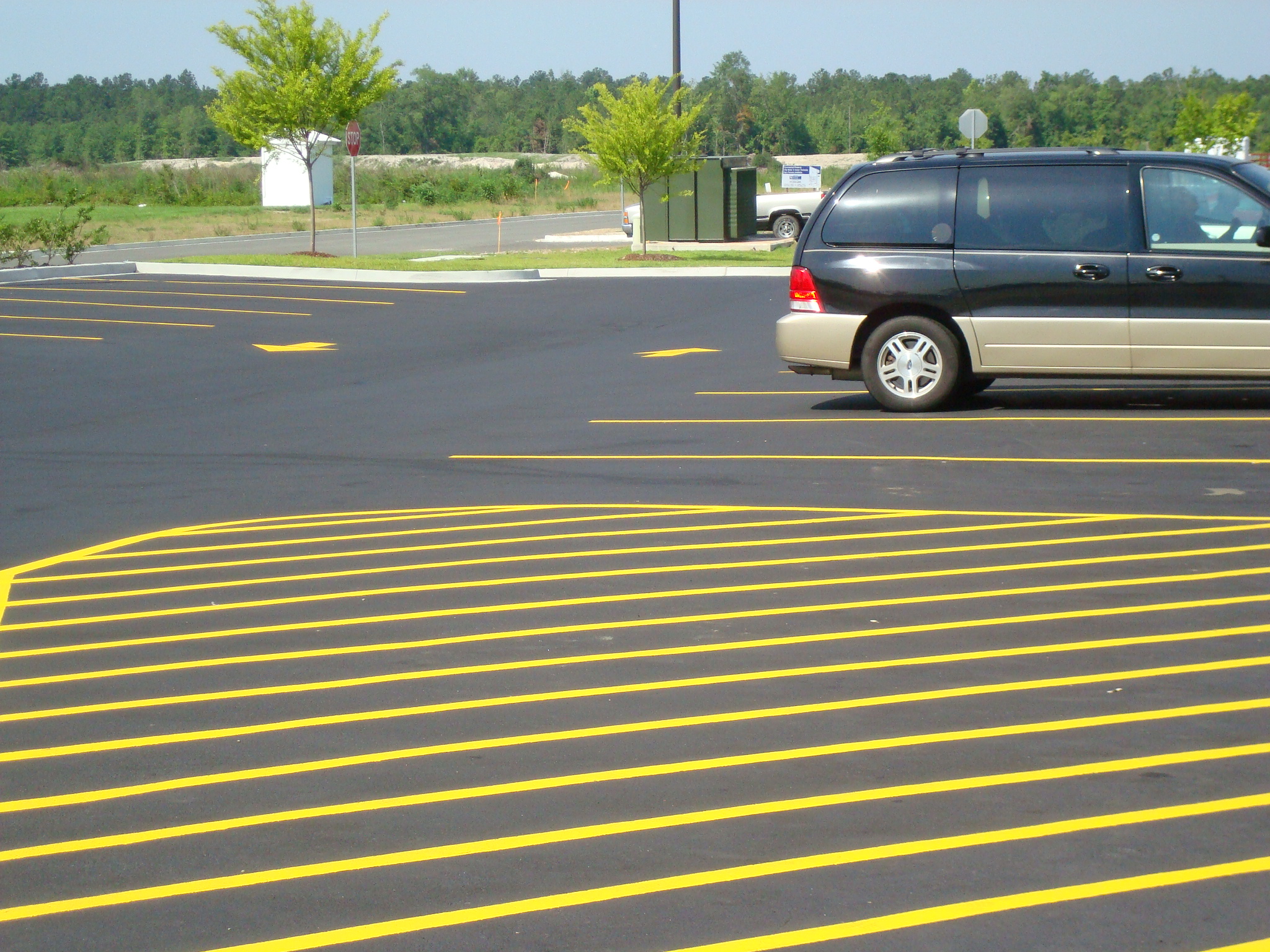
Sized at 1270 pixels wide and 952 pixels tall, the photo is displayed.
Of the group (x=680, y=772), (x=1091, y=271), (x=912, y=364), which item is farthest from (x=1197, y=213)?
(x=680, y=772)

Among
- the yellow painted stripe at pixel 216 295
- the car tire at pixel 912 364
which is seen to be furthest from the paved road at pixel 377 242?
the car tire at pixel 912 364

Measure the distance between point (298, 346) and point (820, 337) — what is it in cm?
911

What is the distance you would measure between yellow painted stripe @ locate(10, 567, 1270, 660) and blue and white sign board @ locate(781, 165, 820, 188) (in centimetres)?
3449

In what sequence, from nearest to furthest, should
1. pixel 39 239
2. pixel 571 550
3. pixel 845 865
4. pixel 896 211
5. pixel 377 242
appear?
pixel 845 865, pixel 571 550, pixel 896 211, pixel 39 239, pixel 377 242

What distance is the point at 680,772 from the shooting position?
484 cm

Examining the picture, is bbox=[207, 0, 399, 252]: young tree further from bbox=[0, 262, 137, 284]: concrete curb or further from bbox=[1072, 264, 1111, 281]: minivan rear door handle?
bbox=[1072, 264, 1111, 281]: minivan rear door handle

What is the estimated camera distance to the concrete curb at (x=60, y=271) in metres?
27.5

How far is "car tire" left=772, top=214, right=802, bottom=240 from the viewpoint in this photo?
37.9m

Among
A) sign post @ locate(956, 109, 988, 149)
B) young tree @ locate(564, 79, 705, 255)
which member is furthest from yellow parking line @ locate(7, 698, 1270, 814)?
young tree @ locate(564, 79, 705, 255)

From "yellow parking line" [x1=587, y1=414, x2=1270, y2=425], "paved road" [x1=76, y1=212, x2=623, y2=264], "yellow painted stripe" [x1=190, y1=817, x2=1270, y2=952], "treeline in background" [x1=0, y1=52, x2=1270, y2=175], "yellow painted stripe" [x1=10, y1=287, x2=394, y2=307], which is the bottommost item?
"yellow painted stripe" [x1=190, y1=817, x2=1270, y2=952]

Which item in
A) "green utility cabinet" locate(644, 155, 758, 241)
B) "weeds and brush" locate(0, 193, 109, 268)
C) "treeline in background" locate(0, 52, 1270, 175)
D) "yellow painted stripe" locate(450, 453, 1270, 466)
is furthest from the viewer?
"treeline in background" locate(0, 52, 1270, 175)

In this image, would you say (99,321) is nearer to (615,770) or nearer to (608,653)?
(608,653)

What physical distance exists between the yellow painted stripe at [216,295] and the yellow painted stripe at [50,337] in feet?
13.2

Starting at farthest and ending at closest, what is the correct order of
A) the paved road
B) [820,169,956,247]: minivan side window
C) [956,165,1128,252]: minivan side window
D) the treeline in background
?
the treeline in background, the paved road, [820,169,956,247]: minivan side window, [956,165,1128,252]: minivan side window
